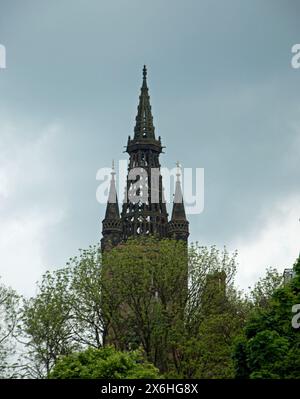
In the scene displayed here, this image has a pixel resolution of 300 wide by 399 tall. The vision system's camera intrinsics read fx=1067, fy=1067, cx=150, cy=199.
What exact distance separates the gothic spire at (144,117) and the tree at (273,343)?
290 feet

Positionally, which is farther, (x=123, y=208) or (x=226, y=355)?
(x=123, y=208)

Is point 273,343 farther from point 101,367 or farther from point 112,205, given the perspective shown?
point 112,205

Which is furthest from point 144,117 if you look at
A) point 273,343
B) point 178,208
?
point 273,343

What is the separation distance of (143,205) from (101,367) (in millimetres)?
84119

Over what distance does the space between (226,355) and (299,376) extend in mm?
19135

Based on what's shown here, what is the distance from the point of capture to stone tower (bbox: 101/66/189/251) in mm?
136750

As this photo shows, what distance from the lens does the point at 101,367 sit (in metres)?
53.9

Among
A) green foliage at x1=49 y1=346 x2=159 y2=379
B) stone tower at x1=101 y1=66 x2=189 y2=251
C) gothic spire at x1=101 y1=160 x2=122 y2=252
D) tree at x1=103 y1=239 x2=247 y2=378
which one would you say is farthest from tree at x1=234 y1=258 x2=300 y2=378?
gothic spire at x1=101 y1=160 x2=122 y2=252

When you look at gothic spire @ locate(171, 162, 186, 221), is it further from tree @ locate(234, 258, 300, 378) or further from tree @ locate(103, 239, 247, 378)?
tree @ locate(234, 258, 300, 378)

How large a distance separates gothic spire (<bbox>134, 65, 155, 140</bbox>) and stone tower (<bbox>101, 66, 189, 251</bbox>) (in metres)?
1.36

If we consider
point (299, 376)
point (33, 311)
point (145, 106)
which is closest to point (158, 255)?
point (33, 311)
